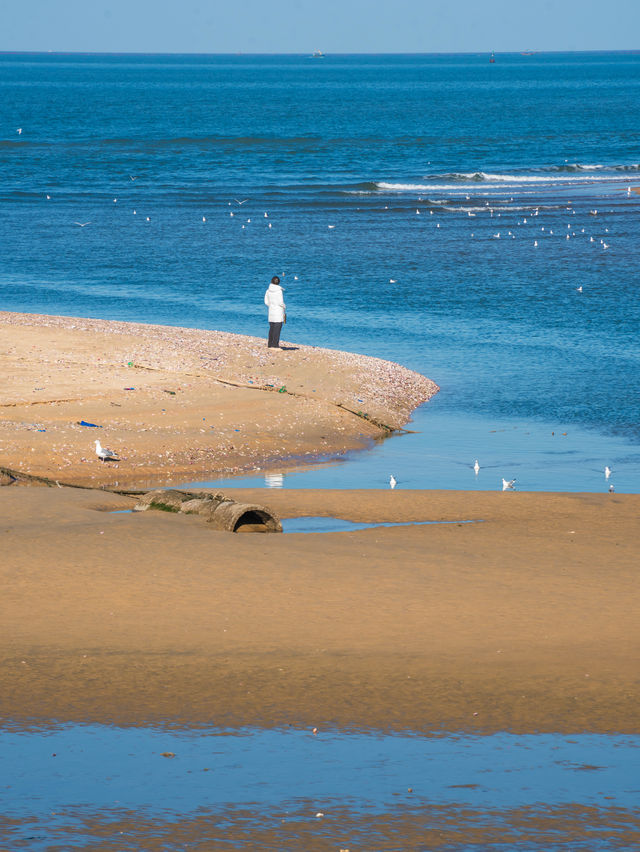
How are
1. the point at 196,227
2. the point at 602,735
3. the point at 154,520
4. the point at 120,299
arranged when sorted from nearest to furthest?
the point at 602,735, the point at 154,520, the point at 120,299, the point at 196,227

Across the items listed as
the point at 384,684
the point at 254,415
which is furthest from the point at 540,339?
the point at 384,684

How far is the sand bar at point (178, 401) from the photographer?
18.2 metres

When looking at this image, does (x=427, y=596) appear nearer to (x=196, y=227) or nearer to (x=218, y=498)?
(x=218, y=498)

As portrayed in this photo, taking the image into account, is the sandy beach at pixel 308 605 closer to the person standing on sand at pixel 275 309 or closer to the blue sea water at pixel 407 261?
the blue sea water at pixel 407 261

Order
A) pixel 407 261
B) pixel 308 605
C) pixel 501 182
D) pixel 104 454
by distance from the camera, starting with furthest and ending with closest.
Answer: pixel 501 182
pixel 407 261
pixel 104 454
pixel 308 605

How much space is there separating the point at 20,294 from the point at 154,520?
21.6 m

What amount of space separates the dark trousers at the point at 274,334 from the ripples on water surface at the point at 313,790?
56.4ft

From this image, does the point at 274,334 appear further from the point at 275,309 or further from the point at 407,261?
the point at 407,261

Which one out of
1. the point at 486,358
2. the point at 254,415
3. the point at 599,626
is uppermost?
the point at 486,358

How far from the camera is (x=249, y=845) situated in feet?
22.1

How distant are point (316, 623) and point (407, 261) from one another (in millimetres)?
29663

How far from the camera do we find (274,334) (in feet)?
82.7

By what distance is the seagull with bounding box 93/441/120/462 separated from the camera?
17562mm

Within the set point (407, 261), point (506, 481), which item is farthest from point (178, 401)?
point (407, 261)
